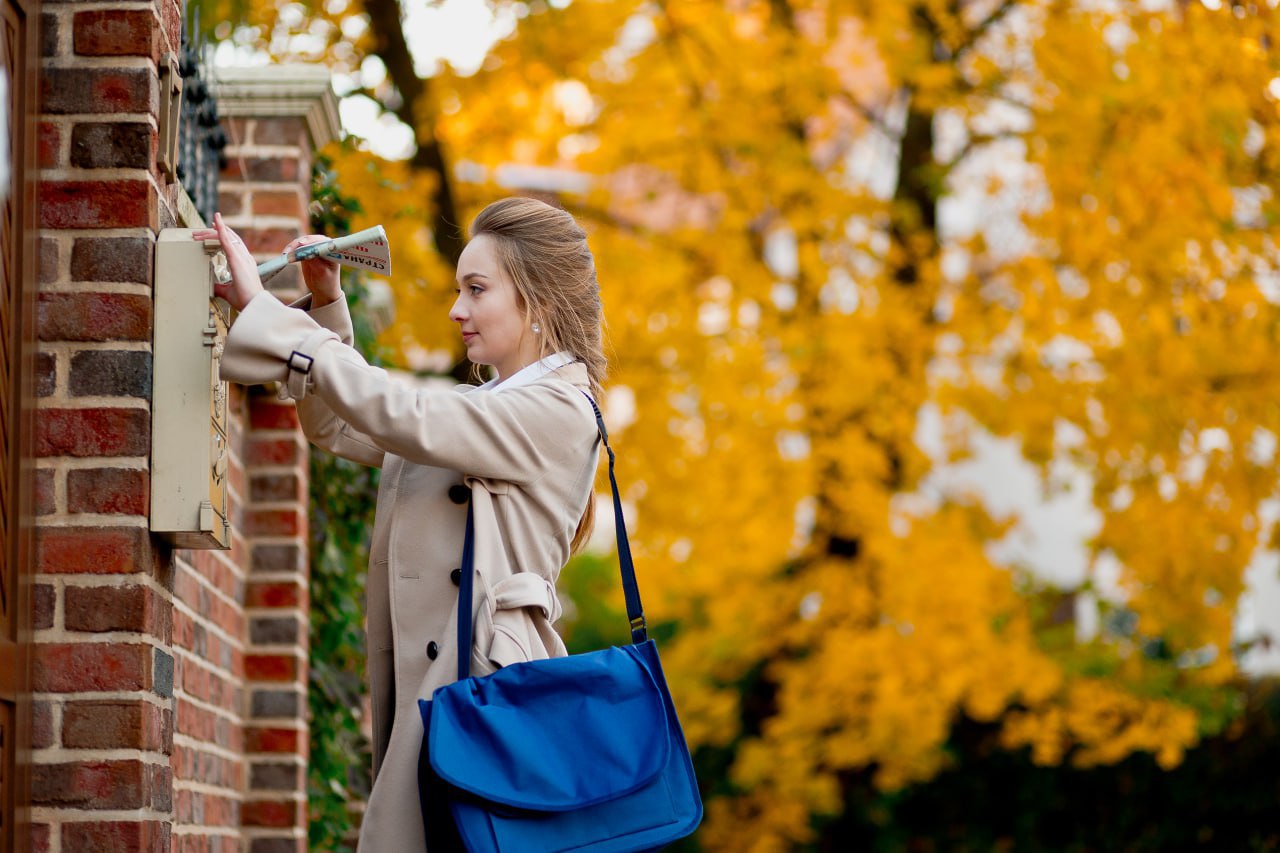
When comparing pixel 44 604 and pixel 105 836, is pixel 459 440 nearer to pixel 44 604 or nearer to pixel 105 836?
pixel 44 604

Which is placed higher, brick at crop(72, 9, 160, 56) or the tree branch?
the tree branch

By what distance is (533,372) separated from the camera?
8.87 feet

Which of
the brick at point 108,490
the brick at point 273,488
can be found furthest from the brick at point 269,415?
the brick at point 108,490

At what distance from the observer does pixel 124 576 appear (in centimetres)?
256

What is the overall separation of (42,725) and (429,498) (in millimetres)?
711

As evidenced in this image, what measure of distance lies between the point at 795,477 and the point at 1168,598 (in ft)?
6.98

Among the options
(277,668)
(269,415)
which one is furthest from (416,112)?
(277,668)

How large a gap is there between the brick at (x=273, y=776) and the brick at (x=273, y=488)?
2.22ft

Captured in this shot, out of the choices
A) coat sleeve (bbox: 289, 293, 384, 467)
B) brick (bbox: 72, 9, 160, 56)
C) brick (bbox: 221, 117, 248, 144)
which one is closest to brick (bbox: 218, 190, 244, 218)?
brick (bbox: 221, 117, 248, 144)

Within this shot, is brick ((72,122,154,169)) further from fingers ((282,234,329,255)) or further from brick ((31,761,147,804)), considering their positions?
brick ((31,761,147,804))

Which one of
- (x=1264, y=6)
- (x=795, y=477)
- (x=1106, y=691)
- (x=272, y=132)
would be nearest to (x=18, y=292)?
(x=272, y=132)

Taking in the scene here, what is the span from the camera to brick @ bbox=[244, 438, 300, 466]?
4.12m

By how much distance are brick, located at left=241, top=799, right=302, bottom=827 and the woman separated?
141 centimetres

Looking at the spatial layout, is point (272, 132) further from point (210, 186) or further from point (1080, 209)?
point (1080, 209)
